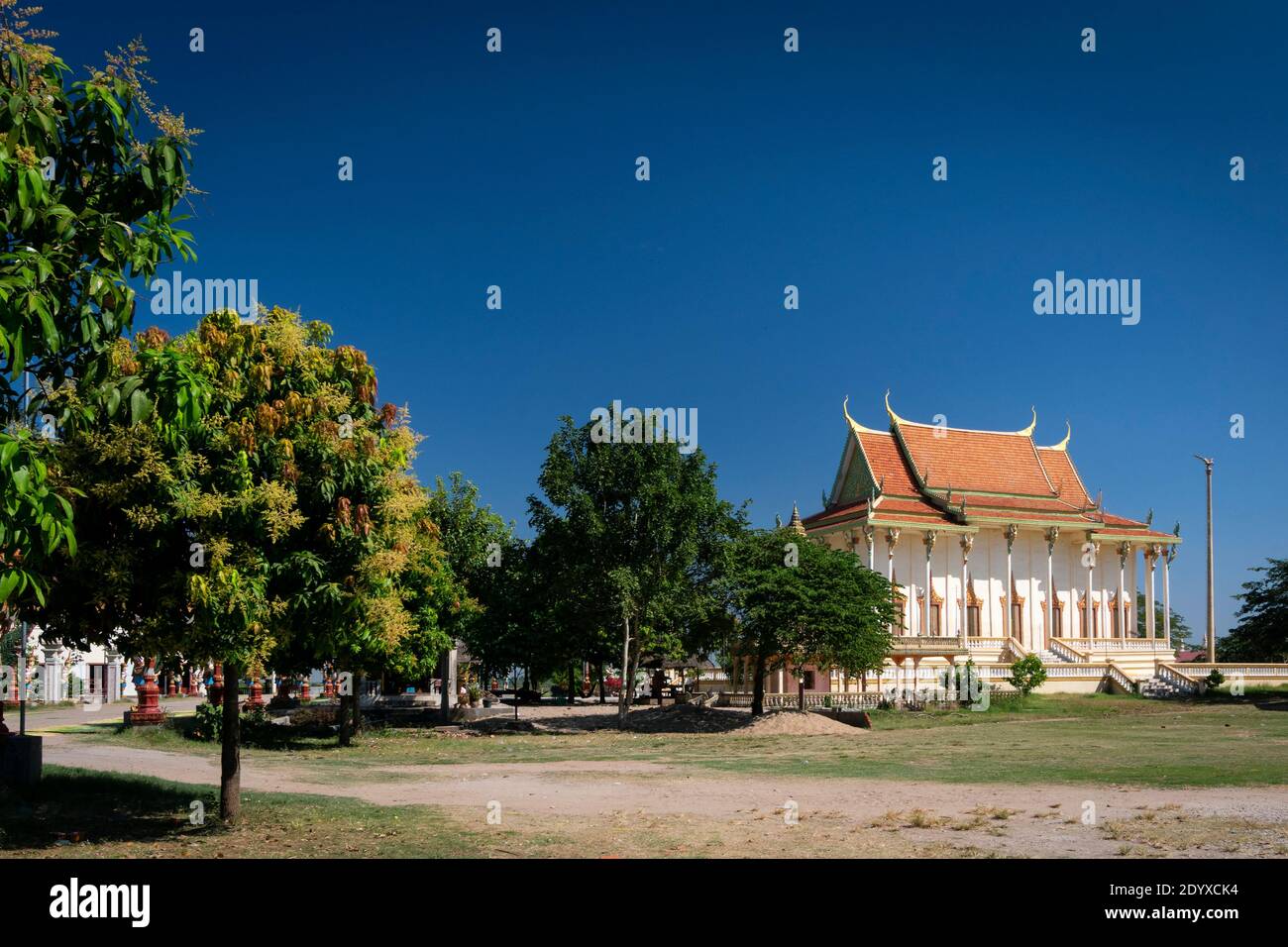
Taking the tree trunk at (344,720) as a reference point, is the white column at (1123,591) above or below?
above

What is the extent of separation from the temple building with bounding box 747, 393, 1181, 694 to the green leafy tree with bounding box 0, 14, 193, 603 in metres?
52.2

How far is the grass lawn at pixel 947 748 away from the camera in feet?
72.5

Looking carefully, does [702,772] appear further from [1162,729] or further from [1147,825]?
[1162,729]

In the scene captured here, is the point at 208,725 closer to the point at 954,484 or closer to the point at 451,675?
the point at 451,675

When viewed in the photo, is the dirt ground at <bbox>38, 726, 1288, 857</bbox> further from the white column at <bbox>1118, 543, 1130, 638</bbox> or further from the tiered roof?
the white column at <bbox>1118, 543, 1130, 638</bbox>

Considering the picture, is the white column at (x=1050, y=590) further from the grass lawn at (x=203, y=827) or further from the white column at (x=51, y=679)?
the grass lawn at (x=203, y=827)

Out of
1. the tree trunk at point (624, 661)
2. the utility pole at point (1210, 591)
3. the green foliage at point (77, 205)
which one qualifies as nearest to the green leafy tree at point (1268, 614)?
the utility pole at point (1210, 591)

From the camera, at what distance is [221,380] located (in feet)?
44.4

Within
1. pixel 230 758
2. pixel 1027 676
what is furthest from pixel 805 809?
pixel 1027 676

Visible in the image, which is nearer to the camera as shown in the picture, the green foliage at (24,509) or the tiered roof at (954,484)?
the green foliage at (24,509)

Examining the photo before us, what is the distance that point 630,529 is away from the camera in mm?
39000

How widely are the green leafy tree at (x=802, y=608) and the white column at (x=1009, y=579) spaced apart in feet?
80.1

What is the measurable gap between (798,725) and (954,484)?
33.7 metres
